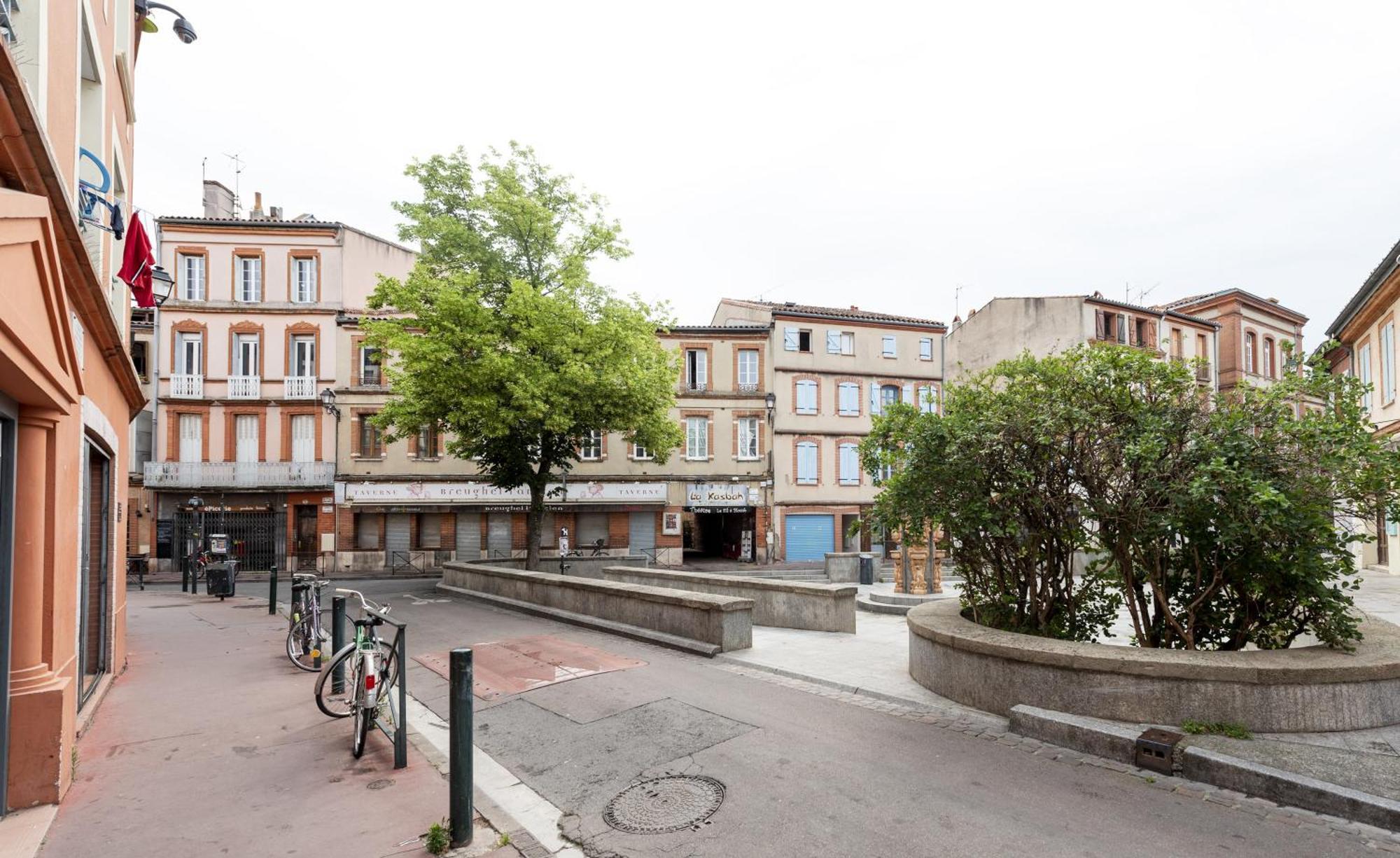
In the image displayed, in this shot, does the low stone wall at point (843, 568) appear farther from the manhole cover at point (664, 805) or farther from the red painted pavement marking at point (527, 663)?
the manhole cover at point (664, 805)

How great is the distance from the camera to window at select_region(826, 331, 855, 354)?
32.0 metres

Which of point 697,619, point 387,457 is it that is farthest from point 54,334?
point 387,457

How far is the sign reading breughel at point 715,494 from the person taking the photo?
30.5 m

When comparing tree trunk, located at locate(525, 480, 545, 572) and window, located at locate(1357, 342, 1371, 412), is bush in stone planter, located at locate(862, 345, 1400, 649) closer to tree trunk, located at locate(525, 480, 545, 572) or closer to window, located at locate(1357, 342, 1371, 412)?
tree trunk, located at locate(525, 480, 545, 572)

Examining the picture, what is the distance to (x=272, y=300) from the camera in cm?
2877

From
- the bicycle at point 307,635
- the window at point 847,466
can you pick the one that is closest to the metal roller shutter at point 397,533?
the window at point 847,466

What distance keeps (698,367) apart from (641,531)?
7.20m

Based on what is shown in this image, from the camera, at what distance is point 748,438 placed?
31.3 metres

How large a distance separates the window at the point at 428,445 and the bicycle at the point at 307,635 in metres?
19.8

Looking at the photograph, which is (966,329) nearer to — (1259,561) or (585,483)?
(585,483)

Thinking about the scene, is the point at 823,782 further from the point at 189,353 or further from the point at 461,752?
the point at 189,353

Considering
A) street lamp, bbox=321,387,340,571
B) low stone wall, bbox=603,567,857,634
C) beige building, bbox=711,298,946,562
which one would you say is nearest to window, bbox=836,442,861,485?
beige building, bbox=711,298,946,562

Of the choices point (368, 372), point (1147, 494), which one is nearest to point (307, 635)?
point (1147, 494)

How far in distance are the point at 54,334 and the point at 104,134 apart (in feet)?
13.8
